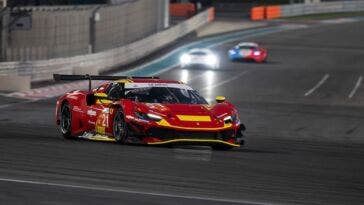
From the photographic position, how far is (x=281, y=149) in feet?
56.0

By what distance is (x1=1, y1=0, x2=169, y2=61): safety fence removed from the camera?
4678cm

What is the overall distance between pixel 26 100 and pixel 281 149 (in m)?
18.0

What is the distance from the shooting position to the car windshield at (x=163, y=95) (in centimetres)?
1647

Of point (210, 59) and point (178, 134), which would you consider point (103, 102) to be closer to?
point (178, 134)

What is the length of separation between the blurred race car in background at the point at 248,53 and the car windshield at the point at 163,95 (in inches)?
1637

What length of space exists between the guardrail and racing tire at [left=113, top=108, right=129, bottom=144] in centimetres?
2320

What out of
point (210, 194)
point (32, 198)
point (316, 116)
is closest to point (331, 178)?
point (210, 194)

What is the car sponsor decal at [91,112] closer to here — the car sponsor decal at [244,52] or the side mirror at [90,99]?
the side mirror at [90,99]

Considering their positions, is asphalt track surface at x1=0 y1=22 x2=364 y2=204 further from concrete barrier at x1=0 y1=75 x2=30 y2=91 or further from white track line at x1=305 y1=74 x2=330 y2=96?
white track line at x1=305 y1=74 x2=330 y2=96

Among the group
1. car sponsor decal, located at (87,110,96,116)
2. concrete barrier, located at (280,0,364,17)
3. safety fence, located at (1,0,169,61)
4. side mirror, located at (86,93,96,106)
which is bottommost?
concrete barrier, located at (280,0,364,17)

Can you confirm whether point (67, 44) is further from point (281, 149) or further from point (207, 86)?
point (281, 149)

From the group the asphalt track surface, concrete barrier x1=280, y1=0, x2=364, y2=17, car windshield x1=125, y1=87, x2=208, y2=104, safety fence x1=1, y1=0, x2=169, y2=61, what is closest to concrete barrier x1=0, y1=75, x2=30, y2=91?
safety fence x1=1, y1=0, x2=169, y2=61

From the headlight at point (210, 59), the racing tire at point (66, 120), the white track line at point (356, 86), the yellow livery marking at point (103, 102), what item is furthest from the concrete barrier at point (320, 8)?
the yellow livery marking at point (103, 102)

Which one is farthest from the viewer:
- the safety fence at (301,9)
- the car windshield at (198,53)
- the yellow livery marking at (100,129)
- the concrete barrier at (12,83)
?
the safety fence at (301,9)
